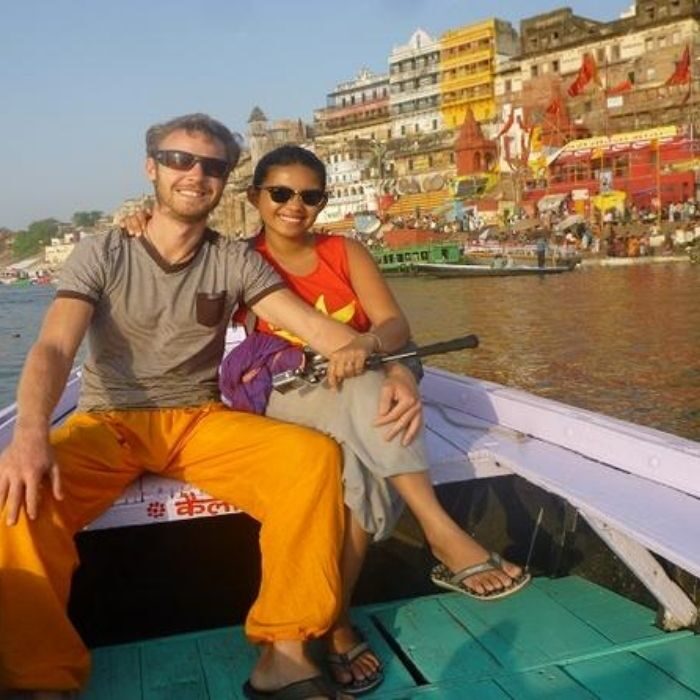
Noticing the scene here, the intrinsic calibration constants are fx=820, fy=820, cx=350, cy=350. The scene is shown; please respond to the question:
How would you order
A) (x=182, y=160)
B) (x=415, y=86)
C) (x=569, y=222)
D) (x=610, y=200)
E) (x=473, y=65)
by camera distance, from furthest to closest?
1. (x=415, y=86)
2. (x=473, y=65)
3. (x=610, y=200)
4. (x=569, y=222)
5. (x=182, y=160)

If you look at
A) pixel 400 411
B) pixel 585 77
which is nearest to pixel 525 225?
pixel 585 77

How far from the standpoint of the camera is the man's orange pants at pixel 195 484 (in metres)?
1.90

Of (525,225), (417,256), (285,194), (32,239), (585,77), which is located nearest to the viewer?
(285,194)

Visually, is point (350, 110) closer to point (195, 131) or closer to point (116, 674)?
point (195, 131)

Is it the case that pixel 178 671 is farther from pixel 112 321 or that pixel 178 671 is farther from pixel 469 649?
pixel 112 321

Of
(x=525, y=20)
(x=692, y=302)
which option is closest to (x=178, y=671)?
(x=692, y=302)

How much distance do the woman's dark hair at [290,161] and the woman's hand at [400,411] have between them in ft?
3.21

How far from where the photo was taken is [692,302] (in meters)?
19.1

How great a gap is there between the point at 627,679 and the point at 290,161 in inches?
77.3

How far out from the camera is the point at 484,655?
7.71ft

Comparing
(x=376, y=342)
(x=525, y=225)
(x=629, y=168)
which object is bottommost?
(x=525, y=225)

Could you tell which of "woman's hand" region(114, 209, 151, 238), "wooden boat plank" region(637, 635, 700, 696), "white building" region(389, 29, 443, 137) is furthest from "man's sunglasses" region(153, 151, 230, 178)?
"white building" region(389, 29, 443, 137)

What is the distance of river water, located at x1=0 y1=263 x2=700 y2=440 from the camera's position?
10016 mm

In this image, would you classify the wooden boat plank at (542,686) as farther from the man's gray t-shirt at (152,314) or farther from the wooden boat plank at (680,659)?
the man's gray t-shirt at (152,314)
